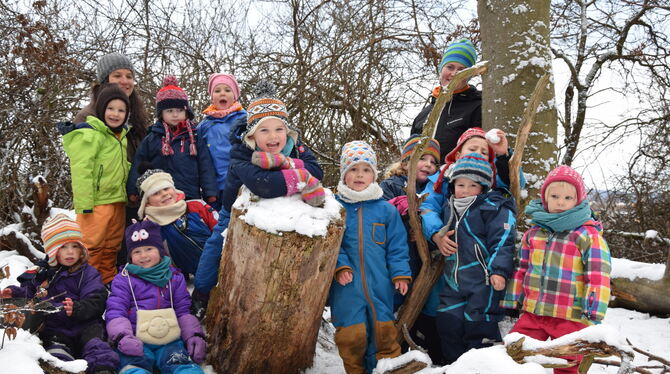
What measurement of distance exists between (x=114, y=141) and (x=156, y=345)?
73.9 inches

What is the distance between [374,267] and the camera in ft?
9.89

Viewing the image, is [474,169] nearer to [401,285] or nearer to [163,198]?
[401,285]

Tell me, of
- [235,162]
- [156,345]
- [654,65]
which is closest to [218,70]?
[235,162]

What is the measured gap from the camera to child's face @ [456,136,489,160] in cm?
324

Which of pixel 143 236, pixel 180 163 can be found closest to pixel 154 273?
pixel 143 236

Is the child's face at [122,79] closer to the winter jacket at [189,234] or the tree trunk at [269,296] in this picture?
the winter jacket at [189,234]

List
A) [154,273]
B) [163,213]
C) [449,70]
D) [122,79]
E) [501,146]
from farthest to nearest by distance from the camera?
[122,79], [449,70], [163,213], [501,146], [154,273]

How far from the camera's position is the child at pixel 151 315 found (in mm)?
2857

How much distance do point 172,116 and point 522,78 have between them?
281 centimetres

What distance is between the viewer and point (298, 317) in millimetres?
2818

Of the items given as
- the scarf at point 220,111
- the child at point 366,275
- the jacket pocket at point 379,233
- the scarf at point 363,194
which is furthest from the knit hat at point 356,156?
the scarf at point 220,111

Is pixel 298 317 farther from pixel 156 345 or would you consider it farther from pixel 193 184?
pixel 193 184

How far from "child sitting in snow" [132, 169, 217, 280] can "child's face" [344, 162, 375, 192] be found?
1313mm

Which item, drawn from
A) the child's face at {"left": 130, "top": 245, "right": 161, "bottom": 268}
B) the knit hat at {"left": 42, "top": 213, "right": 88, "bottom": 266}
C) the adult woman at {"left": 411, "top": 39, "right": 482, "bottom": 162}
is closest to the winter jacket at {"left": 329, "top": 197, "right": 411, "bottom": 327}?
the adult woman at {"left": 411, "top": 39, "right": 482, "bottom": 162}
